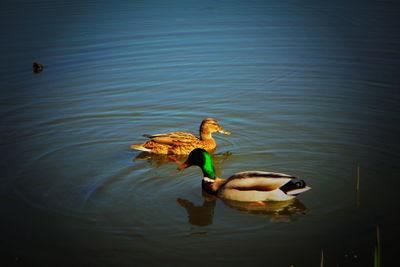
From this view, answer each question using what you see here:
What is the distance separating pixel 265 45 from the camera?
14.6m

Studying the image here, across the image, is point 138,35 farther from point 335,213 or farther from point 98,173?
point 335,213

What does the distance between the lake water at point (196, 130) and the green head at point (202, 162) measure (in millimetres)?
292

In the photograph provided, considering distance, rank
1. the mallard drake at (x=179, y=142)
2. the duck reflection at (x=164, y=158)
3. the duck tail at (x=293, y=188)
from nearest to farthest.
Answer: the duck tail at (x=293, y=188) < the duck reflection at (x=164, y=158) < the mallard drake at (x=179, y=142)

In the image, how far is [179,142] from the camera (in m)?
8.46

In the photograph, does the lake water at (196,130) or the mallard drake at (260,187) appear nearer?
the lake water at (196,130)

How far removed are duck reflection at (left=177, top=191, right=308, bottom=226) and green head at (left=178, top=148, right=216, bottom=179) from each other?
1.25ft

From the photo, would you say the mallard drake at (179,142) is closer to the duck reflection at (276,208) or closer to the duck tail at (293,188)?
the duck reflection at (276,208)

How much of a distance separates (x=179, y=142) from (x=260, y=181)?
7.37ft

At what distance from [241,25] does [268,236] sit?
11.9 meters

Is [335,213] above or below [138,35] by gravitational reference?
below

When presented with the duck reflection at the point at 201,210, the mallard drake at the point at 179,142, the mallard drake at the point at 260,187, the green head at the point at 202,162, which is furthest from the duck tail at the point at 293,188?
the mallard drake at the point at 179,142

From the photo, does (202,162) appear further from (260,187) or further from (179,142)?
(179,142)

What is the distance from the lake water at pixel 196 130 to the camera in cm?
577

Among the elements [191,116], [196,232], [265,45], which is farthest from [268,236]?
[265,45]
